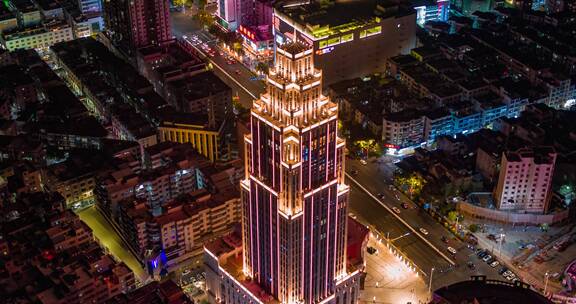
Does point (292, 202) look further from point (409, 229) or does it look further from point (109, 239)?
point (109, 239)

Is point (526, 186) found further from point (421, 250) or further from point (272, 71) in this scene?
point (272, 71)

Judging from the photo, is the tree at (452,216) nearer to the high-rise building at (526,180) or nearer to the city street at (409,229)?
the city street at (409,229)

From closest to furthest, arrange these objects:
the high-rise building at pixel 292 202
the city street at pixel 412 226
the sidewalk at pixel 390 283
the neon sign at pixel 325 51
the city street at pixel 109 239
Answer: the high-rise building at pixel 292 202
the sidewalk at pixel 390 283
the city street at pixel 412 226
the city street at pixel 109 239
the neon sign at pixel 325 51

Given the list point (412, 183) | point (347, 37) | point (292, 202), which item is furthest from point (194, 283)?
point (347, 37)

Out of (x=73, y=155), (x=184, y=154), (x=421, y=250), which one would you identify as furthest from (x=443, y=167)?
(x=73, y=155)

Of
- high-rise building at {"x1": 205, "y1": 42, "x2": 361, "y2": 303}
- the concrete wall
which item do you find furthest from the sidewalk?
the concrete wall

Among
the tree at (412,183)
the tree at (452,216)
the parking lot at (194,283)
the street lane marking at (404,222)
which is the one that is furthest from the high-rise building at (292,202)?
the tree at (412,183)
